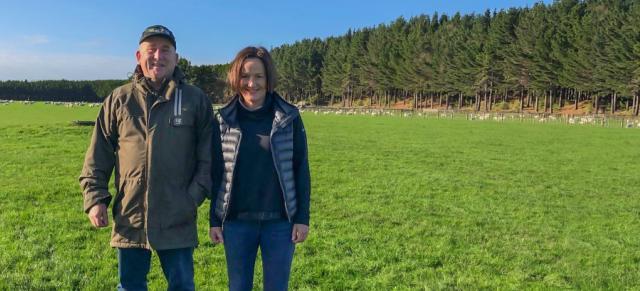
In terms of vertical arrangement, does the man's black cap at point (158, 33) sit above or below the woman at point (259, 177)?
above

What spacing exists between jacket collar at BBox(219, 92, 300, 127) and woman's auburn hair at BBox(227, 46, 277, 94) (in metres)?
0.09

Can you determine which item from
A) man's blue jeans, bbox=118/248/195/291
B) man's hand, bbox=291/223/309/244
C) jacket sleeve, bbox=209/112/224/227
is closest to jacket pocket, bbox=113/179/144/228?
A: man's blue jeans, bbox=118/248/195/291

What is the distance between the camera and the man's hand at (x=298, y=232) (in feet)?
12.7

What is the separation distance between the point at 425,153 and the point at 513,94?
256 ft

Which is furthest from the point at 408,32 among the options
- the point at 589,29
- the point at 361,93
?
the point at 589,29

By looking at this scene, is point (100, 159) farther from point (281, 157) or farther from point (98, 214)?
point (281, 157)

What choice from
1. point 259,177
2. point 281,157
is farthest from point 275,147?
point 259,177

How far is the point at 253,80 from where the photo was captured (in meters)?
3.68

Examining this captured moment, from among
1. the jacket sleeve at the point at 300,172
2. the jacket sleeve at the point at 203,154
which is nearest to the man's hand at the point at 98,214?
the jacket sleeve at the point at 203,154

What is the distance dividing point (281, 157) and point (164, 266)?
4.21 feet

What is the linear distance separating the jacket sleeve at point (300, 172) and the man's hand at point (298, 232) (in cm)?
3

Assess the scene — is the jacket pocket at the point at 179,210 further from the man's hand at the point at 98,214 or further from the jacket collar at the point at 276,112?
the jacket collar at the point at 276,112

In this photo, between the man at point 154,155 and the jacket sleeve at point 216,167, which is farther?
the jacket sleeve at point 216,167

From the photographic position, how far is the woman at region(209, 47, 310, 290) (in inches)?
146
